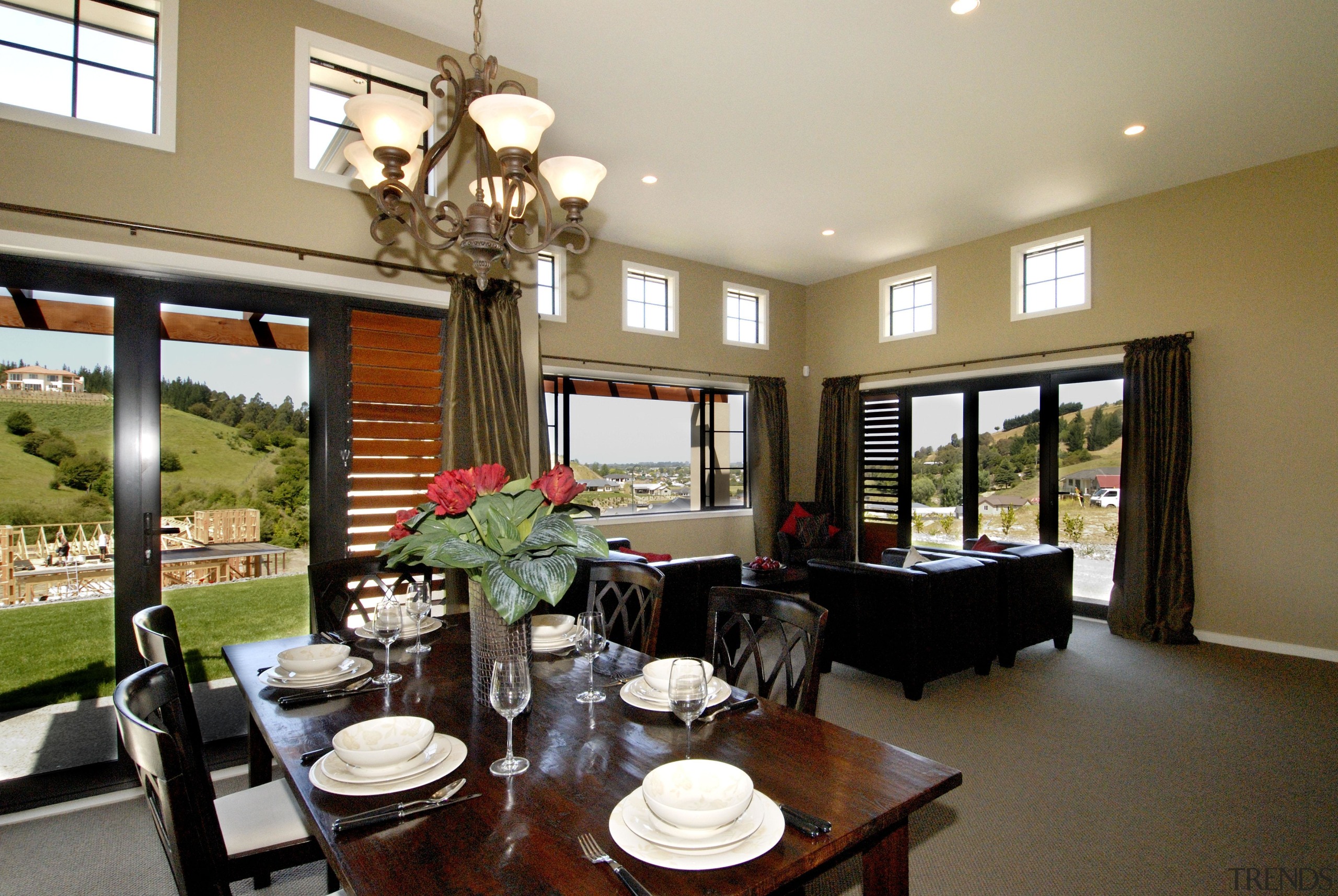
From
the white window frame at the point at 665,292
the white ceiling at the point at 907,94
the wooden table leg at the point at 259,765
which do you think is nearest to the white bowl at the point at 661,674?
the wooden table leg at the point at 259,765

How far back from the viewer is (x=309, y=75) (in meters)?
2.99

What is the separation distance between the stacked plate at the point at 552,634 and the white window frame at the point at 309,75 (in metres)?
2.27

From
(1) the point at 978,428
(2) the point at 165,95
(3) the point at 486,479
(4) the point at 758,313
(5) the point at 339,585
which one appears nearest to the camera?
(3) the point at 486,479

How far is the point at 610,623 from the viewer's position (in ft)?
7.56

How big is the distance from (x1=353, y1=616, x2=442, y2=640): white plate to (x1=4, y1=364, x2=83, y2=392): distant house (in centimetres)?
174

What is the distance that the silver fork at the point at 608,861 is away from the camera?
34.3 inches

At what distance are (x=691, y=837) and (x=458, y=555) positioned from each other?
0.71 m

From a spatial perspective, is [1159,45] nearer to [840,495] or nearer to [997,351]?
[997,351]

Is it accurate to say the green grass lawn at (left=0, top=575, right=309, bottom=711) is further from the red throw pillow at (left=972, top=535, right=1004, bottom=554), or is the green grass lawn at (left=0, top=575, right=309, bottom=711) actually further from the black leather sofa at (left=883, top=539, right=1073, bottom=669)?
the red throw pillow at (left=972, top=535, right=1004, bottom=554)

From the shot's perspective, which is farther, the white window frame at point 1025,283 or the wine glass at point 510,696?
the white window frame at point 1025,283

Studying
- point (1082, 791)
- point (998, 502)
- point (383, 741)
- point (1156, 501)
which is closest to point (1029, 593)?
point (1156, 501)

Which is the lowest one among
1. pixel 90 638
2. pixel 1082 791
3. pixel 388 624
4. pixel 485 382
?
pixel 1082 791

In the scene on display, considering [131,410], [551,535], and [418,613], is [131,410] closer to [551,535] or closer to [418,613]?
[418,613]

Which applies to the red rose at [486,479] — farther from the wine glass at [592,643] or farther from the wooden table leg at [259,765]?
the wooden table leg at [259,765]
